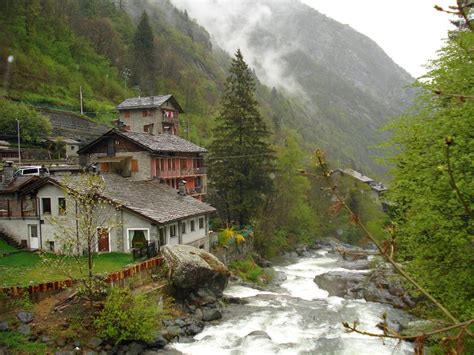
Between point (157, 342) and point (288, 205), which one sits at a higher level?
point (288, 205)

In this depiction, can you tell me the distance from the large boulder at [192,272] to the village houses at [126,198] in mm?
2659

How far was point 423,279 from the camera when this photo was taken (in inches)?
653

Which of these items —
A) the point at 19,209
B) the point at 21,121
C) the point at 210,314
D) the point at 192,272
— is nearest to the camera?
the point at 210,314

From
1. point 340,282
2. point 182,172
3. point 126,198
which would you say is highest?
point 182,172

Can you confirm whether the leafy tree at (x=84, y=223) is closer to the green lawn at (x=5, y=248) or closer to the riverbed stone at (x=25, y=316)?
the riverbed stone at (x=25, y=316)

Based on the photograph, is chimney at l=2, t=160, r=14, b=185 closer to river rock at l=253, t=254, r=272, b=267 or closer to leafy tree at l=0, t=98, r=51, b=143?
leafy tree at l=0, t=98, r=51, b=143

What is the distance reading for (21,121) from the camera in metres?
55.9

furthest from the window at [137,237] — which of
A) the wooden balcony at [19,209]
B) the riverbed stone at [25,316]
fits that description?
the riverbed stone at [25,316]

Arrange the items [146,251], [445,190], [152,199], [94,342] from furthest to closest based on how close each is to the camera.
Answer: [152,199], [146,251], [94,342], [445,190]

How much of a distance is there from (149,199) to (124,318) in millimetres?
14234

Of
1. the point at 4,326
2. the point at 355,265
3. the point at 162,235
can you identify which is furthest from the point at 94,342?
the point at 355,265

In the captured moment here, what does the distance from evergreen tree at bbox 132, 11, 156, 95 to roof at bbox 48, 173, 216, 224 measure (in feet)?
184

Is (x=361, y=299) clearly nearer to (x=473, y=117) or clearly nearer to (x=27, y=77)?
(x=473, y=117)

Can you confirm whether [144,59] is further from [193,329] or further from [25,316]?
[25,316]
